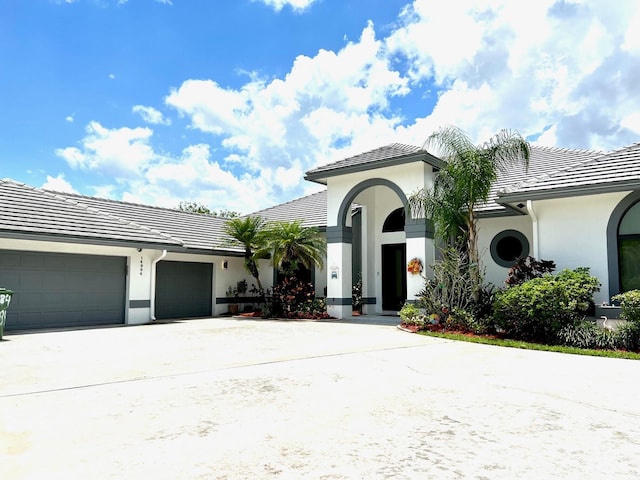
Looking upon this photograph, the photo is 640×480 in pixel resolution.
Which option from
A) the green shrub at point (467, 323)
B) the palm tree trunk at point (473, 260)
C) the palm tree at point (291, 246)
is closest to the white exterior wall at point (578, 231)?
the palm tree trunk at point (473, 260)

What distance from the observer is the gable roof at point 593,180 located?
10.8 meters

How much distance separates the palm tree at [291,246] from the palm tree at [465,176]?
485 cm

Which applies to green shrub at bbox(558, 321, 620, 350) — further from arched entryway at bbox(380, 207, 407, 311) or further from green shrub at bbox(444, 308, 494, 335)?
arched entryway at bbox(380, 207, 407, 311)

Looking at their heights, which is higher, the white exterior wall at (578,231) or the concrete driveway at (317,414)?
the white exterior wall at (578,231)

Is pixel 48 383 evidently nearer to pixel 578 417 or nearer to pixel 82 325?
pixel 578 417

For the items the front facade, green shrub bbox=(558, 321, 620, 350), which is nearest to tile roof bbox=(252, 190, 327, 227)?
the front facade

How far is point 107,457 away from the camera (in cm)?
371

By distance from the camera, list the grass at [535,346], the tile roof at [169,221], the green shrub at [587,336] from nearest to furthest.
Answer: the grass at [535,346] → the green shrub at [587,336] → the tile roof at [169,221]

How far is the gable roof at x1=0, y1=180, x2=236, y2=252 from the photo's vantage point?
13.0 metres

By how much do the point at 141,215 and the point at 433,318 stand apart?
492 inches

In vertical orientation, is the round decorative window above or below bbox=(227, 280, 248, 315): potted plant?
above

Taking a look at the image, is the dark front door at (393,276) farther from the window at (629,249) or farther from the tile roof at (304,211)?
the window at (629,249)

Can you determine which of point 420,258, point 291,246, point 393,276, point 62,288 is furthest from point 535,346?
point 62,288

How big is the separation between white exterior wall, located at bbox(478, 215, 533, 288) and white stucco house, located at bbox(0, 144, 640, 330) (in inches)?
1.3
